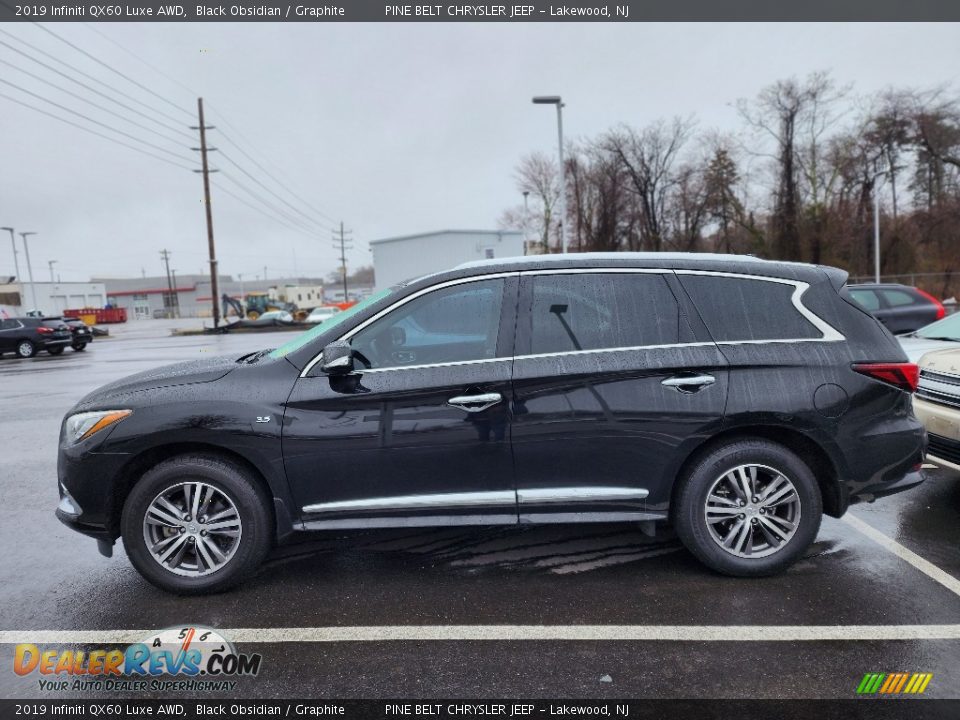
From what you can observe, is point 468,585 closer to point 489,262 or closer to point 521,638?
point 521,638

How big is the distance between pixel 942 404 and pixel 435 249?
2593cm

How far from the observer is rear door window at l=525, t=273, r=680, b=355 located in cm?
352

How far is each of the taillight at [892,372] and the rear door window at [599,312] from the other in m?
1.11

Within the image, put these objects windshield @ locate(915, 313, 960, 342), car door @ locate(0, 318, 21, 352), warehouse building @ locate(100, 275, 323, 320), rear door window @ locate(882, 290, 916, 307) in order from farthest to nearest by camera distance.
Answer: warehouse building @ locate(100, 275, 323, 320), car door @ locate(0, 318, 21, 352), rear door window @ locate(882, 290, 916, 307), windshield @ locate(915, 313, 960, 342)

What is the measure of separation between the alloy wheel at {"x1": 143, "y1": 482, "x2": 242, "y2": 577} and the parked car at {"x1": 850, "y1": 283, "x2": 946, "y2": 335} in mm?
12590

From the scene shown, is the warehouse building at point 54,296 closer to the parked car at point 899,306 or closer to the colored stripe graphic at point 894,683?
the parked car at point 899,306

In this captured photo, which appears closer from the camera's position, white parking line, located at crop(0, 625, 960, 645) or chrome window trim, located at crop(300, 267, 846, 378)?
white parking line, located at crop(0, 625, 960, 645)

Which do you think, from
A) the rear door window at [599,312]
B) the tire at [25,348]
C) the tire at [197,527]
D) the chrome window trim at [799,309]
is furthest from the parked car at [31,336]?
the chrome window trim at [799,309]

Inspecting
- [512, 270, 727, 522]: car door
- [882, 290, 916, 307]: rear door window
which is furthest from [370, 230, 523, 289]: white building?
[512, 270, 727, 522]: car door

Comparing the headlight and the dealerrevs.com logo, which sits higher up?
the headlight

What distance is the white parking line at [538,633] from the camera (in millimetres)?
2943

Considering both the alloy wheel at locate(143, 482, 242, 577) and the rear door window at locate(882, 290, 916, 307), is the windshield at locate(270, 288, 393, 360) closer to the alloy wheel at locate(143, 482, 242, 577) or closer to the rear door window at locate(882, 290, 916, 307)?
the alloy wheel at locate(143, 482, 242, 577)

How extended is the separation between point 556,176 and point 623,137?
7.24 meters

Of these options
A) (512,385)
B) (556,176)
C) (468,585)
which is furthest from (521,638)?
(556,176)
